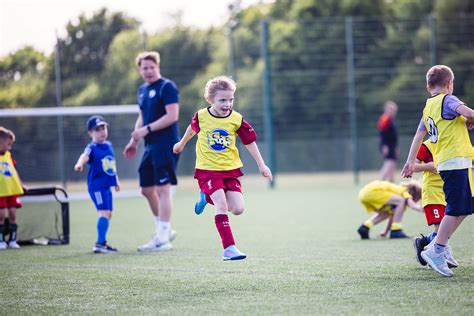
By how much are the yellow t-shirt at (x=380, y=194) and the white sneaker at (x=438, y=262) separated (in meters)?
3.35

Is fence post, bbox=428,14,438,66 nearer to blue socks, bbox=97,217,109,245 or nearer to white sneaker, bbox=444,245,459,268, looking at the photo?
blue socks, bbox=97,217,109,245

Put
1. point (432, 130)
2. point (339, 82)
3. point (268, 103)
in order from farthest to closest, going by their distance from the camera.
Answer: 1. point (339, 82)
2. point (268, 103)
3. point (432, 130)

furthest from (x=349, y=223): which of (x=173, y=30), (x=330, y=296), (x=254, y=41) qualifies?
(x=173, y=30)

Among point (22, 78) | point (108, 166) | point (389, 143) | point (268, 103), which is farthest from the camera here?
point (22, 78)

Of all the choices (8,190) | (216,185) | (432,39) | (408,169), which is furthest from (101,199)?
(432,39)

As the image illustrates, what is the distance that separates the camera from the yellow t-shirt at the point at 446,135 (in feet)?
21.0

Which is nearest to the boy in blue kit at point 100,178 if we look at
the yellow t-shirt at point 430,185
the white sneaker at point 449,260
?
the yellow t-shirt at point 430,185

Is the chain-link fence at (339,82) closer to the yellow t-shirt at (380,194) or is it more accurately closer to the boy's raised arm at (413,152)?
the yellow t-shirt at (380,194)

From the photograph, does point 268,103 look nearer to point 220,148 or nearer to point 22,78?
point 22,78

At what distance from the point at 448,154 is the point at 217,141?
6.26 feet

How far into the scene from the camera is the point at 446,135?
646cm

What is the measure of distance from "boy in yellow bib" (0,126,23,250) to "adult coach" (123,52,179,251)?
1615mm

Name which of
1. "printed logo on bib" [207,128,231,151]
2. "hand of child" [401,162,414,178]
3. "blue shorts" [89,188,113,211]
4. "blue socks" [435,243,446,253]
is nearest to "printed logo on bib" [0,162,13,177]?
"blue shorts" [89,188,113,211]

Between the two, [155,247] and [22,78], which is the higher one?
[22,78]
